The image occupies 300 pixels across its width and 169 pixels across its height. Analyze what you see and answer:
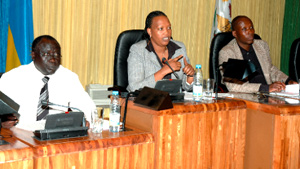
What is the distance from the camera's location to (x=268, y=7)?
19.3 feet

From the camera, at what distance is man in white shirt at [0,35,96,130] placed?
2434mm

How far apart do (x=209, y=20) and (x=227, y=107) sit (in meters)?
2.88

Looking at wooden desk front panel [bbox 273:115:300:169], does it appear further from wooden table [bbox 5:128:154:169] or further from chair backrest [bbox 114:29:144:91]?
chair backrest [bbox 114:29:144:91]

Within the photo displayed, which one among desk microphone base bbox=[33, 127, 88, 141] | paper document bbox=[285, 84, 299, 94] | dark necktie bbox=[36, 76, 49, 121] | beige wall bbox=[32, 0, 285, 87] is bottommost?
desk microphone base bbox=[33, 127, 88, 141]

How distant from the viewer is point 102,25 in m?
4.41

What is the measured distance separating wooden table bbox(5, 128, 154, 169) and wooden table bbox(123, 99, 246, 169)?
0.19 meters

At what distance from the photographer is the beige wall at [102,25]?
4102 mm

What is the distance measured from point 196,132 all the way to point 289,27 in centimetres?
400

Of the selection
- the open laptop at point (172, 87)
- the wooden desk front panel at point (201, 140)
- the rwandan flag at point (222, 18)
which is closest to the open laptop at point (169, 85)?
the open laptop at point (172, 87)

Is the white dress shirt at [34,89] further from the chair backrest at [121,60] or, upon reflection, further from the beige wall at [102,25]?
the beige wall at [102,25]

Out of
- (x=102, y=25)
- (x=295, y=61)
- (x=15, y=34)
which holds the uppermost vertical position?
(x=102, y=25)

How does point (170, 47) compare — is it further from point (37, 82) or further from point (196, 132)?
point (37, 82)

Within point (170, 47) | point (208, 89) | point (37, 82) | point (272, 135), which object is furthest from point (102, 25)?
point (272, 135)

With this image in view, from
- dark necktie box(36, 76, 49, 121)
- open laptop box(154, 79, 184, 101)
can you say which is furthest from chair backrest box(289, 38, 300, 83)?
dark necktie box(36, 76, 49, 121)
